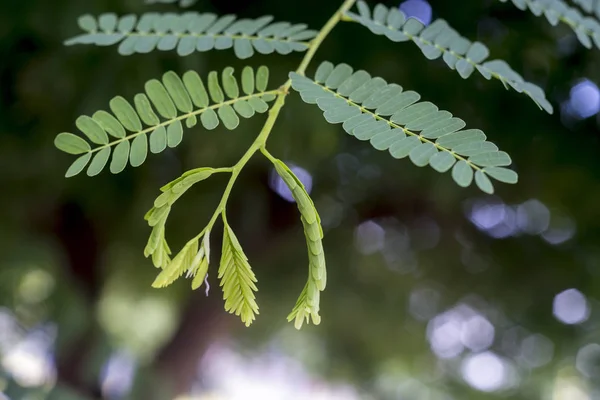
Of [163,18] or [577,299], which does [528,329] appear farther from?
[163,18]

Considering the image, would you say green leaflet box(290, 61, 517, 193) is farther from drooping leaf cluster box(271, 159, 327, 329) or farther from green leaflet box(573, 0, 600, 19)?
green leaflet box(573, 0, 600, 19)

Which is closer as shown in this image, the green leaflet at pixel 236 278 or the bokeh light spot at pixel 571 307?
the green leaflet at pixel 236 278

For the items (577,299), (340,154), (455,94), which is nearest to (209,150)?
(340,154)

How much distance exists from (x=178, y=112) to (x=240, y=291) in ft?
0.30

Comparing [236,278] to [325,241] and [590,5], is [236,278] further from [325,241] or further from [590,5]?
[325,241]

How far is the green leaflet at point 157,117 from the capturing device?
212 mm

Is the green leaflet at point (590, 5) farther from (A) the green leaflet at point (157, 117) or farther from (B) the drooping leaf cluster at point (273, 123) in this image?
(A) the green leaflet at point (157, 117)

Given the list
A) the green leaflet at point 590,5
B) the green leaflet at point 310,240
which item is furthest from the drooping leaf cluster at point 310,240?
the green leaflet at point 590,5

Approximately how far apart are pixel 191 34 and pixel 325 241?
17.2 inches

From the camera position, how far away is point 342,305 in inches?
31.5

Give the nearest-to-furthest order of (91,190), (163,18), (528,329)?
(163,18) → (91,190) → (528,329)

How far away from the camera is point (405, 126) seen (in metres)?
0.21

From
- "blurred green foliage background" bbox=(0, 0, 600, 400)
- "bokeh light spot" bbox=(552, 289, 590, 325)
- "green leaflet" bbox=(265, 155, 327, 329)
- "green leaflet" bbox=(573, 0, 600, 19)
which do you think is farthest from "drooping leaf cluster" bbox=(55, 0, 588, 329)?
"bokeh light spot" bbox=(552, 289, 590, 325)

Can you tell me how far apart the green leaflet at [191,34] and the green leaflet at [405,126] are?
8 cm
